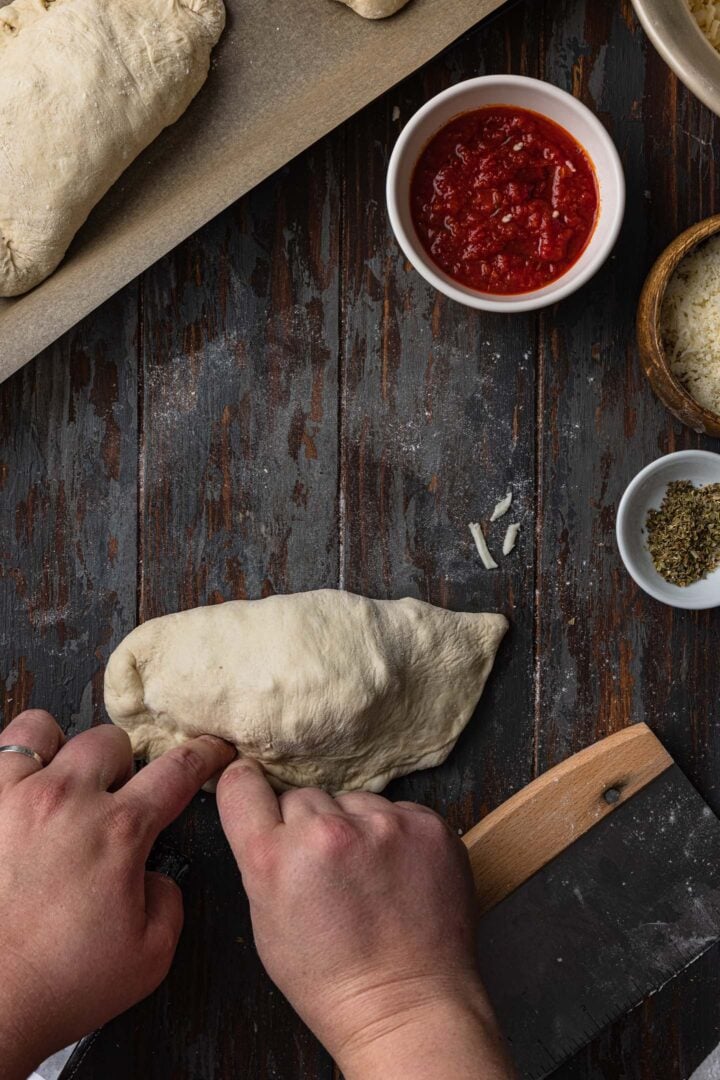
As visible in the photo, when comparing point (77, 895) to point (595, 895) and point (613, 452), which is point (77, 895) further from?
point (613, 452)

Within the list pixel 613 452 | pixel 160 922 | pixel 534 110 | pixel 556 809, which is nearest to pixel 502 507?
pixel 613 452

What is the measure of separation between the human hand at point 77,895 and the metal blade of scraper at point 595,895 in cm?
54

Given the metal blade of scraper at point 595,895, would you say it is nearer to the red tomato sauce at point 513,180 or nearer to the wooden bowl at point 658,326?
the wooden bowl at point 658,326

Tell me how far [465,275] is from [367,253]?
0.74ft

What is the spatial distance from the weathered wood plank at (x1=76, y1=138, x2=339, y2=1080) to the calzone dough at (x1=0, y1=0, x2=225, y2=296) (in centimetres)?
20

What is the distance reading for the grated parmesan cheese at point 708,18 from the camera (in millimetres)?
1387

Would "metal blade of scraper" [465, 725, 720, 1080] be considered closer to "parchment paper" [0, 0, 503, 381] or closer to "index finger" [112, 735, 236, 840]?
"index finger" [112, 735, 236, 840]

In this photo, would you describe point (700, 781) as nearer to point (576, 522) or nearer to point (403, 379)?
point (576, 522)

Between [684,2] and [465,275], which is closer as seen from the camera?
[684,2]

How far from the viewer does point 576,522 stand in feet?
5.42

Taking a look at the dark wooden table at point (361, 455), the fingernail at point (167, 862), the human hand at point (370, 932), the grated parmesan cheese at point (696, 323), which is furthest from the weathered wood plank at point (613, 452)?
the fingernail at point (167, 862)

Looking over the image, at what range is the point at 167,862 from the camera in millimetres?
1569

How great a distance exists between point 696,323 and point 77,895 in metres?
1.29

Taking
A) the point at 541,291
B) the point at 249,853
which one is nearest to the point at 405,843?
the point at 249,853
